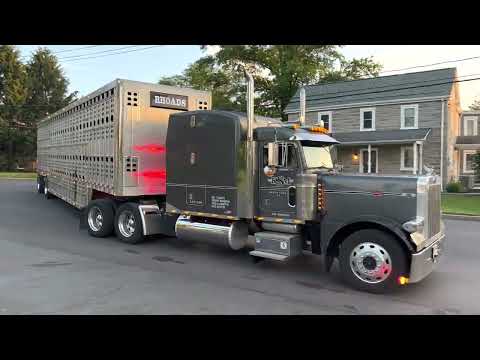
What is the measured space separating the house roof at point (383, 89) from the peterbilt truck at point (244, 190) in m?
19.8

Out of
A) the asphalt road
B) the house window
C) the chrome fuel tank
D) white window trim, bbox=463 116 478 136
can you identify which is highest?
white window trim, bbox=463 116 478 136

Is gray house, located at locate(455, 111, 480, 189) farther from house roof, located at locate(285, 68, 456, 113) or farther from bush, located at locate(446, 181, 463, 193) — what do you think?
house roof, located at locate(285, 68, 456, 113)

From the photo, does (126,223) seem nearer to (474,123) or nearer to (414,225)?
(414,225)

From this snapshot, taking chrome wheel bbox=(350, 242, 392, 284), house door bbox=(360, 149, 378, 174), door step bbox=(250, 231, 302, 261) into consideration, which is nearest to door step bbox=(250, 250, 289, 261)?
door step bbox=(250, 231, 302, 261)

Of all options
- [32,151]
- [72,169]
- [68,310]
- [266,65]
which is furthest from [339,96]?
[32,151]

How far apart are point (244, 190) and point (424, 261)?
3189 millimetres

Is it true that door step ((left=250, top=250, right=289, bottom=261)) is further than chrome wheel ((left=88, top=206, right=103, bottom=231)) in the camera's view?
No

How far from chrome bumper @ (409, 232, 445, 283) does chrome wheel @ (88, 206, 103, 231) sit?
732cm

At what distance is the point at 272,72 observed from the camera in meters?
37.6

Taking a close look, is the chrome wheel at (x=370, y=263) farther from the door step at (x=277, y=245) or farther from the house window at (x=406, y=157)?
the house window at (x=406, y=157)

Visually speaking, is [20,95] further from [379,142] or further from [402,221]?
[402,221]

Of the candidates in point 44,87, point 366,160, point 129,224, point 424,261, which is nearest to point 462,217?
point 424,261

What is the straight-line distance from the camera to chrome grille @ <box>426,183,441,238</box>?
6.05 metres

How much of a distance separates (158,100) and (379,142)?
62.4 ft
